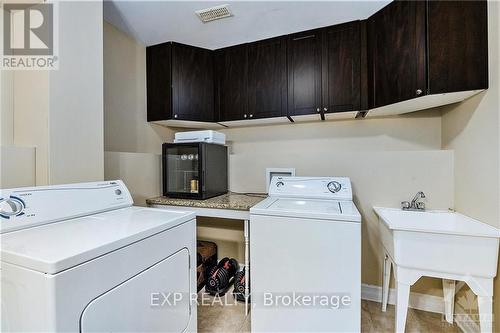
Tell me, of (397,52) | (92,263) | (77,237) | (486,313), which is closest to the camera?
(92,263)

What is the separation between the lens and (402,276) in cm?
139

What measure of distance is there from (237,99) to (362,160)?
130 cm

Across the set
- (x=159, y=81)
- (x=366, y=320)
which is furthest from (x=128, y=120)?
(x=366, y=320)

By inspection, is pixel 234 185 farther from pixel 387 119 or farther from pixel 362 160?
pixel 387 119

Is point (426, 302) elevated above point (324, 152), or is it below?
below

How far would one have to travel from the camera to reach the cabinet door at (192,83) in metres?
2.21

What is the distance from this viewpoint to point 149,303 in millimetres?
989

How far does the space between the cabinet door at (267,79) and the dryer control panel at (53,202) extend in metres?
1.36

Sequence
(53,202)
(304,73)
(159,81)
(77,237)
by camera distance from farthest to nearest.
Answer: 1. (159,81)
2. (304,73)
3. (53,202)
4. (77,237)

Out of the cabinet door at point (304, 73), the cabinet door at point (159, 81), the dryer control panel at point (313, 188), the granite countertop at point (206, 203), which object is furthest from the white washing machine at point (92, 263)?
the cabinet door at point (304, 73)

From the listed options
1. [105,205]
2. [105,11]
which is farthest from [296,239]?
[105,11]

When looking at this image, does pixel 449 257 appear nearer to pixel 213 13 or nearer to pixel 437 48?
pixel 437 48

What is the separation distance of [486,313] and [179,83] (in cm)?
272

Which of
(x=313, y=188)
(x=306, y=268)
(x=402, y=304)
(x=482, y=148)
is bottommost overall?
(x=402, y=304)
